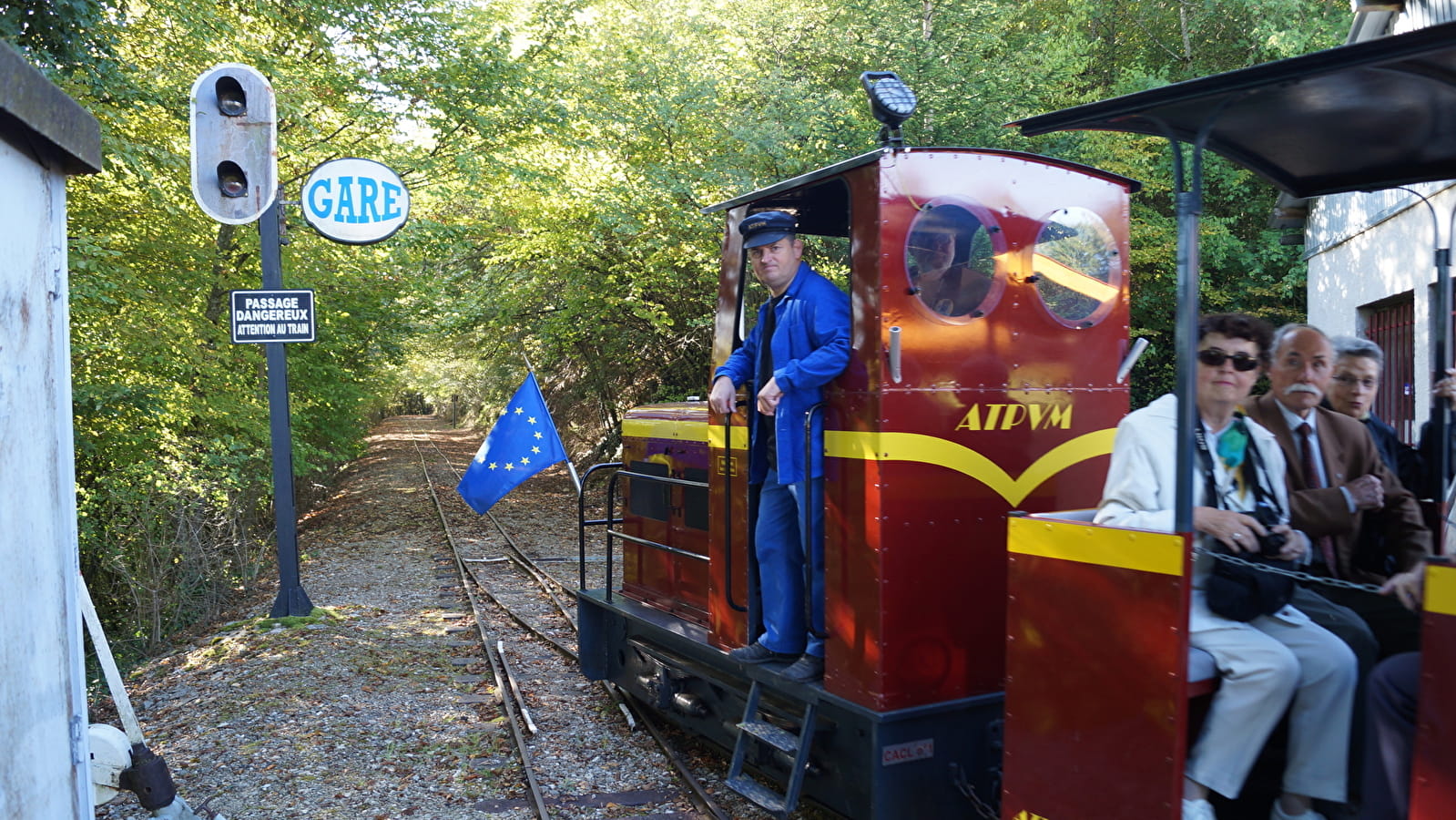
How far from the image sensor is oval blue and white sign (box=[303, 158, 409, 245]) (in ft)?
25.5

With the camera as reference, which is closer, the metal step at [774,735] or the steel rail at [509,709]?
the metal step at [774,735]

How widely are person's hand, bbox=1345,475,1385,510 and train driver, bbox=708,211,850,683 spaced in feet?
5.64

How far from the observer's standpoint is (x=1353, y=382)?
3912mm

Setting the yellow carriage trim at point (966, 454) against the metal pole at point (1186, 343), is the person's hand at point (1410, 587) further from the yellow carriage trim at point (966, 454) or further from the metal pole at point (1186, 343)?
the yellow carriage trim at point (966, 454)

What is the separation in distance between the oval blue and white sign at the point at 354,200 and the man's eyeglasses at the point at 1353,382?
20.9 ft

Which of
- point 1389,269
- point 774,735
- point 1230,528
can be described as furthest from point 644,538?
point 1389,269

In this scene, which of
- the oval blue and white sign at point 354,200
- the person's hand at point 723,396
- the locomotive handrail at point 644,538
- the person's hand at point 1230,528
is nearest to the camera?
the person's hand at point 1230,528

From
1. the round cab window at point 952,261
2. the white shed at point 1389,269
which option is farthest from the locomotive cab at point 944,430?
the white shed at point 1389,269

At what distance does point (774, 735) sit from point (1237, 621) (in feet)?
5.80

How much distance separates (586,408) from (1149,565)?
21585 millimetres

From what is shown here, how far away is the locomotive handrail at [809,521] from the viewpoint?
377cm

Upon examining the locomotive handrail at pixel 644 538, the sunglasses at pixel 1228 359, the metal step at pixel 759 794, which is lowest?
the metal step at pixel 759 794

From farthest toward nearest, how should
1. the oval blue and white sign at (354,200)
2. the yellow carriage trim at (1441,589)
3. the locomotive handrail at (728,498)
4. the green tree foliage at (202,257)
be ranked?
the green tree foliage at (202,257) → the oval blue and white sign at (354,200) → the locomotive handrail at (728,498) → the yellow carriage trim at (1441,589)

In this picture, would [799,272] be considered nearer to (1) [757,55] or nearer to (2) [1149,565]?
(2) [1149,565]
